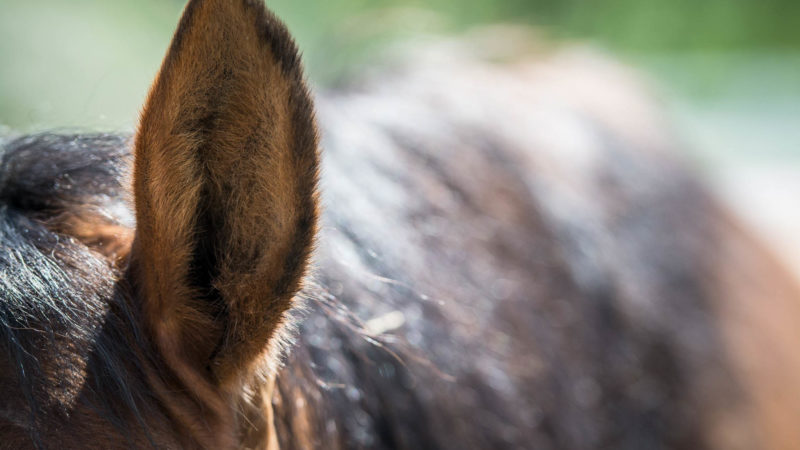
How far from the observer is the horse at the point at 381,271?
0.83m

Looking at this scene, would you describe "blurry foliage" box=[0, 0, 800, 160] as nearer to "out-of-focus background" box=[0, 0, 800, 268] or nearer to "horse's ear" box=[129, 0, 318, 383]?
"out-of-focus background" box=[0, 0, 800, 268]

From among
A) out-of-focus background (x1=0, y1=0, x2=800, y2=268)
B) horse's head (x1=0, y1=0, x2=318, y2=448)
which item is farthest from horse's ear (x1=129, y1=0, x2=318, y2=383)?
out-of-focus background (x1=0, y1=0, x2=800, y2=268)

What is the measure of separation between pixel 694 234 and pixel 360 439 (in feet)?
4.71

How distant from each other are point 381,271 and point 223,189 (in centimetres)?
54

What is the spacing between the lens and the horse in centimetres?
83

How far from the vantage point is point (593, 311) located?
1.88m

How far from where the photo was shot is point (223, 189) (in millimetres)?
881

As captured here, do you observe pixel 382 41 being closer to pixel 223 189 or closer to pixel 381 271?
pixel 381 271

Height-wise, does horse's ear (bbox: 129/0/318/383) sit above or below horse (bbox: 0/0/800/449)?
above

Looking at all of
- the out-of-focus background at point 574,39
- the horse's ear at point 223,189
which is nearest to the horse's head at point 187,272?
the horse's ear at point 223,189

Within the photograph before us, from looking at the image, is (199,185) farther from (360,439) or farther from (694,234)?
(694,234)

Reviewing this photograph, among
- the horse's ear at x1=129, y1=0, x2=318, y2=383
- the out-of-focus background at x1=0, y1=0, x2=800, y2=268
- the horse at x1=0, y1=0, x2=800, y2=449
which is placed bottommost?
the out-of-focus background at x1=0, y1=0, x2=800, y2=268

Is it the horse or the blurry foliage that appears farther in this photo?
the blurry foliage

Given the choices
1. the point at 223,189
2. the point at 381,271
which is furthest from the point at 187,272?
the point at 381,271
